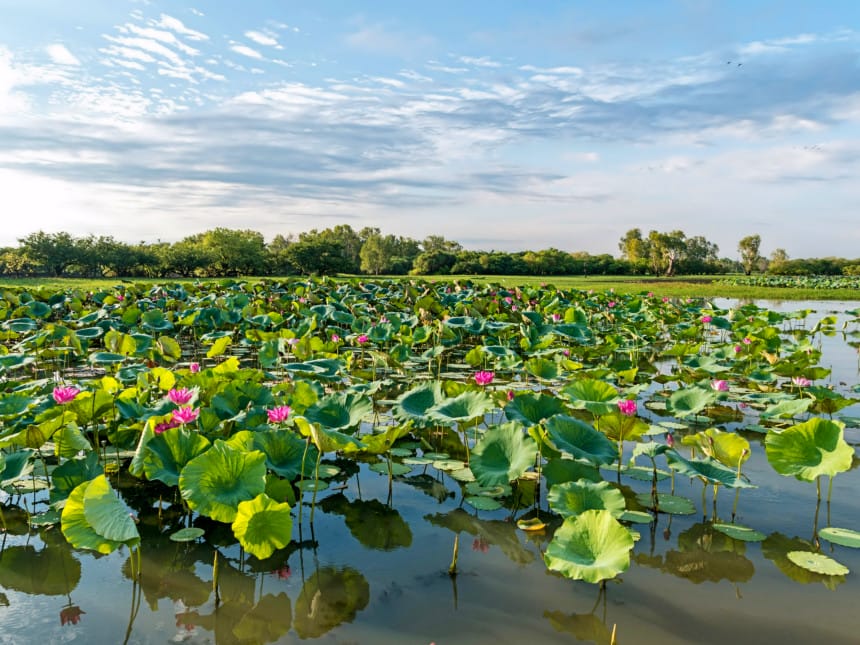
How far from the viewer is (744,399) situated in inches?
244

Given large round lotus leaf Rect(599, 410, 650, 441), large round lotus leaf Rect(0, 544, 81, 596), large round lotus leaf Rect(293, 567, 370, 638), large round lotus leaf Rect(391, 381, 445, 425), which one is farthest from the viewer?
large round lotus leaf Rect(391, 381, 445, 425)

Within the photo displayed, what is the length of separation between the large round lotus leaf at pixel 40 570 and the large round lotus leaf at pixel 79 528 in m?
0.41

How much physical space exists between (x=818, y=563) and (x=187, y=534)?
127 inches

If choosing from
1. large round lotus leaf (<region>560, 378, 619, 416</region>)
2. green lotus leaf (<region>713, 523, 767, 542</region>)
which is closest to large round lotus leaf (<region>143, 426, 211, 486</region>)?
large round lotus leaf (<region>560, 378, 619, 416</region>)

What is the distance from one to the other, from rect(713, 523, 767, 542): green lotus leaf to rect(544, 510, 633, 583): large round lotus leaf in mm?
1142

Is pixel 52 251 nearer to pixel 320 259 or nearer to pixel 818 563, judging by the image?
pixel 320 259

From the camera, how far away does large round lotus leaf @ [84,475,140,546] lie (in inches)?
96.1

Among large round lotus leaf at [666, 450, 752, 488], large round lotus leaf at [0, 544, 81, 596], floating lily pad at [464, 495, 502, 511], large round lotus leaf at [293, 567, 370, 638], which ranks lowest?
large round lotus leaf at [0, 544, 81, 596]

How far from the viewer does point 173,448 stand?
3.27 metres

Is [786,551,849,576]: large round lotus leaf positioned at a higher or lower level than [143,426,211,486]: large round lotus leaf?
lower

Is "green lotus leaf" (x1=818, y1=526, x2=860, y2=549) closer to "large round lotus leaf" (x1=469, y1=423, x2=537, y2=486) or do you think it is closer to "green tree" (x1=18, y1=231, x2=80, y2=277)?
"large round lotus leaf" (x1=469, y1=423, x2=537, y2=486)

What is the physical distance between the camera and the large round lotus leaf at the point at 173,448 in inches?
126

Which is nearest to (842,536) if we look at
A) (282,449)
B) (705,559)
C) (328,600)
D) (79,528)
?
(705,559)

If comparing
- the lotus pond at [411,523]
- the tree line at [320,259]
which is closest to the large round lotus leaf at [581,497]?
the lotus pond at [411,523]
